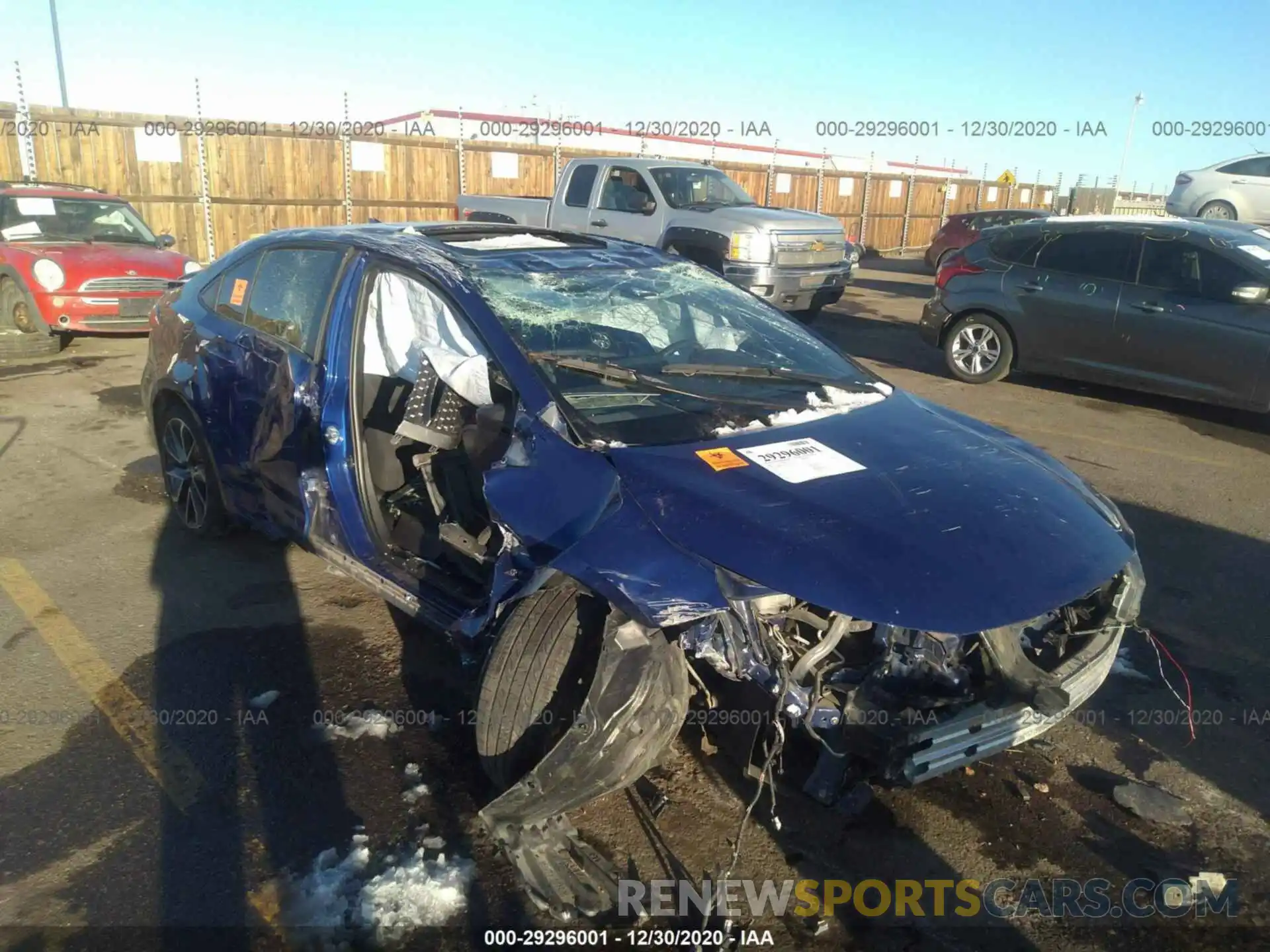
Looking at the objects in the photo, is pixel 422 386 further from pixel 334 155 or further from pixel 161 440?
pixel 334 155

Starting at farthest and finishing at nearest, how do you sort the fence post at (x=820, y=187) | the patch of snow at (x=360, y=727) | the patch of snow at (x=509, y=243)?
1. the fence post at (x=820, y=187)
2. the patch of snow at (x=509, y=243)
3. the patch of snow at (x=360, y=727)

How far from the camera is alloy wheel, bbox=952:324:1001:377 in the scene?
935cm

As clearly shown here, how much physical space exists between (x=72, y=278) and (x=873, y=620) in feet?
32.0

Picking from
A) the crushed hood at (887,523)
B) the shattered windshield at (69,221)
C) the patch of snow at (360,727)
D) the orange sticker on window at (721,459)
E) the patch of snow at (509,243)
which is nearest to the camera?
the crushed hood at (887,523)

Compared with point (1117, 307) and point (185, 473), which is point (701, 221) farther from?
point (185, 473)

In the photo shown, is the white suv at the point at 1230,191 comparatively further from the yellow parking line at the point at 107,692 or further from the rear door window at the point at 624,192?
the yellow parking line at the point at 107,692

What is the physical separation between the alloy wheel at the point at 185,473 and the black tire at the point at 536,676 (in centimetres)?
263

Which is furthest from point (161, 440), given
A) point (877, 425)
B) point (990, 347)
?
point (990, 347)

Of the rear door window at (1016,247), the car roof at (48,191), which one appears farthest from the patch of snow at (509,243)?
the car roof at (48,191)

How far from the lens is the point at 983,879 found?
2787 millimetres

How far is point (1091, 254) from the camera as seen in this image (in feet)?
28.7

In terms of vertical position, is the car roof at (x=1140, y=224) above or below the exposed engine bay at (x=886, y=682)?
above

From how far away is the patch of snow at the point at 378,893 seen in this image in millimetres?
2520

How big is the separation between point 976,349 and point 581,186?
6076 mm
